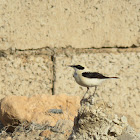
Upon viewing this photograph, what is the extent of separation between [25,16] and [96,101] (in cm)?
225

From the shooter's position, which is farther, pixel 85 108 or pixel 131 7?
pixel 131 7

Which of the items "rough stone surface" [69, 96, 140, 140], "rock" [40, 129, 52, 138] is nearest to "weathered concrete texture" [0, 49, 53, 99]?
"rock" [40, 129, 52, 138]

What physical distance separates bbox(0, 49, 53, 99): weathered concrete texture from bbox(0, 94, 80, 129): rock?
0.23 metres

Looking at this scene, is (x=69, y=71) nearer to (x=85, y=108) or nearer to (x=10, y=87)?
(x=10, y=87)

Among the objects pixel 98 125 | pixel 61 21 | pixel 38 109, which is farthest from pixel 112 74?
pixel 98 125

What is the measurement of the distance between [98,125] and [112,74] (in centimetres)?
196

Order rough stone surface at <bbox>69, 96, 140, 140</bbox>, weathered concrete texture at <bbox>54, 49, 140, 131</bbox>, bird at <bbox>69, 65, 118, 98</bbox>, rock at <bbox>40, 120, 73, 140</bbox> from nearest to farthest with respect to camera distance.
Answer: rough stone surface at <bbox>69, 96, 140, 140</bbox> < rock at <bbox>40, 120, 73, 140</bbox> < bird at <bbox>69, 65, 118, 98</bbox> < weathered concrete texture at <bbox>54, 49, 140, 131</bbox>

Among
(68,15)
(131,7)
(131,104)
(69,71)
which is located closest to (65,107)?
(69,71)

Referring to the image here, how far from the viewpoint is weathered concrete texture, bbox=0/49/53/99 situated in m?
5.25

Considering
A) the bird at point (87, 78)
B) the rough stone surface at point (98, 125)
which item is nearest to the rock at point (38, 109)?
the bird at point (87, 78)

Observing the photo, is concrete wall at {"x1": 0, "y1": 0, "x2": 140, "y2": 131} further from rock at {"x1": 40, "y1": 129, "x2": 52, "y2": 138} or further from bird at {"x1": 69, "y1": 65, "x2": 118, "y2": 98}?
rock at {"x1": 40, "y1": 129, "x2": 52, "y2": 138}

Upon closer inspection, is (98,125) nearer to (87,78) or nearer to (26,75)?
(87,78)

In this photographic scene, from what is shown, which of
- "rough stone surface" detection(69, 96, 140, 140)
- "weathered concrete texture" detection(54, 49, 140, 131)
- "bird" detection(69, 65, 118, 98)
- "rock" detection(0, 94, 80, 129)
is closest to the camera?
"rough stone surface" detection(69, 96, 140, 140)

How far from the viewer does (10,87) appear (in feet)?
17.3
